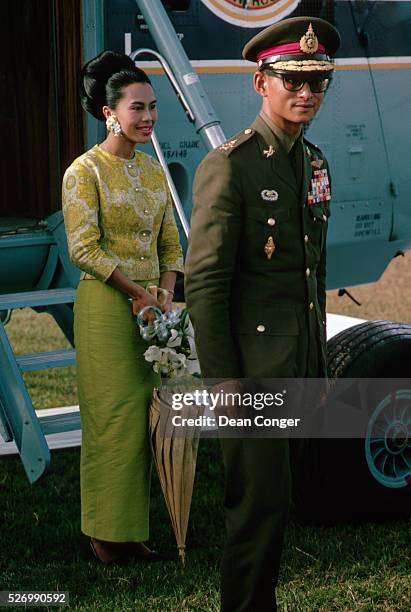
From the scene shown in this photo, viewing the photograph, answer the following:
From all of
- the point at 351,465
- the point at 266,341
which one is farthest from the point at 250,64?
the point at 266,341

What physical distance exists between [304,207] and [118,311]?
1.09 meters

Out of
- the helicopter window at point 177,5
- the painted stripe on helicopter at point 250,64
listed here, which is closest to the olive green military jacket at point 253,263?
the painted stripe on helicopter at point 250,64

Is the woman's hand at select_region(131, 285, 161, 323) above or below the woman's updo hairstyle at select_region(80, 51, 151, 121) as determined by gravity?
below

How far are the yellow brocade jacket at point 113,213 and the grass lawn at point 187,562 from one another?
3.56ft

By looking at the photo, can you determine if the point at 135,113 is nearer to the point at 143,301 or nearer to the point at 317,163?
the point at 143,301

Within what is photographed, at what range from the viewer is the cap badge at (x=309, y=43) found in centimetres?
324

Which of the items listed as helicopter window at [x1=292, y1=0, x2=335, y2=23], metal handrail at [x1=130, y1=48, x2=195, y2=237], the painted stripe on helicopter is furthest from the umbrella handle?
helicopter window at [x1=292, y1=0, x2=335, y2=23]

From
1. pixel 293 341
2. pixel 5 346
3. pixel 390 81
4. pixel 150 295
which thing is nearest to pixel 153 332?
pixel 150 295

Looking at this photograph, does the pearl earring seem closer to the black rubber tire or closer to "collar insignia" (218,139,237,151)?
"collar insignia" (218,139,237,151)

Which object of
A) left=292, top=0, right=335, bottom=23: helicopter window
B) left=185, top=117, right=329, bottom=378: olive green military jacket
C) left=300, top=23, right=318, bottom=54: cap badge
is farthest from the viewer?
left=292, top=0, right=335, bottom=23: helicopter window

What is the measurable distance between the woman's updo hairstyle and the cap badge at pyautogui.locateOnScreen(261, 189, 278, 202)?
1.13 m

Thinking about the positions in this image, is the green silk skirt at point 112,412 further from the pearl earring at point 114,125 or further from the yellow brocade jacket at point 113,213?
the pearl earring at point 114,125

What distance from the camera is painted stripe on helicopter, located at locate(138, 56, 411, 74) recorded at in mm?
4938

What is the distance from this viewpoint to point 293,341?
3.23m
